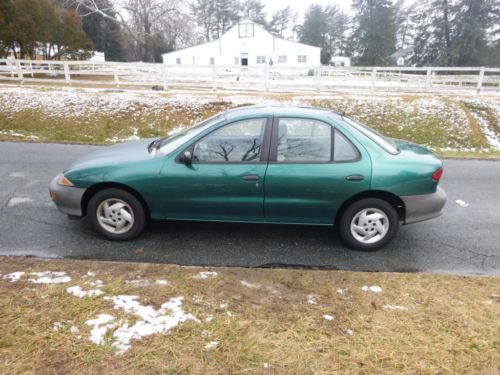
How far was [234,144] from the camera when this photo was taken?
13.4ft

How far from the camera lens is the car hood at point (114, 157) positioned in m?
4.13

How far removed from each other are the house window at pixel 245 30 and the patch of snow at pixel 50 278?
44912 mm

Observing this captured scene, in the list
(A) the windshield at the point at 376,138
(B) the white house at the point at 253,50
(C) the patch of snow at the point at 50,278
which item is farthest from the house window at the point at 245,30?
(C) the patch of snow at the point at 50,278

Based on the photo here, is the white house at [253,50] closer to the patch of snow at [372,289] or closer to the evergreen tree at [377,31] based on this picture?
the evergreen tree at [377,31]

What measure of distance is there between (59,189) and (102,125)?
8.13 meters

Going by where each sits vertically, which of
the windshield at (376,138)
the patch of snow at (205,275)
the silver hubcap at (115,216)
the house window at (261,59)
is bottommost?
the patch of snow at (205,275)

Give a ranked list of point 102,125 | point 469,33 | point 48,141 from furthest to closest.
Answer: point 469,33 → point 102,125 → point 48,141

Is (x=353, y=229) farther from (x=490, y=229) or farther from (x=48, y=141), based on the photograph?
(x=48, y=141)

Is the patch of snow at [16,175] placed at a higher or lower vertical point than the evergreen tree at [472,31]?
lower

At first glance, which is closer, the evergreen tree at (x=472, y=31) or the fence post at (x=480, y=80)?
the fence post at (x=480, y=80)

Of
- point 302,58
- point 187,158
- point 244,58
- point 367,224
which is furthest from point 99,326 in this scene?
point 302,58

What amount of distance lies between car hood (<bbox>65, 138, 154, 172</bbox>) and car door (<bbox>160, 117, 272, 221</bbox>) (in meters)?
0.43

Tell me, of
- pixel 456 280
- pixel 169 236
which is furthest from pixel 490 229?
pixel 169 236

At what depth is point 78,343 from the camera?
2520mm
